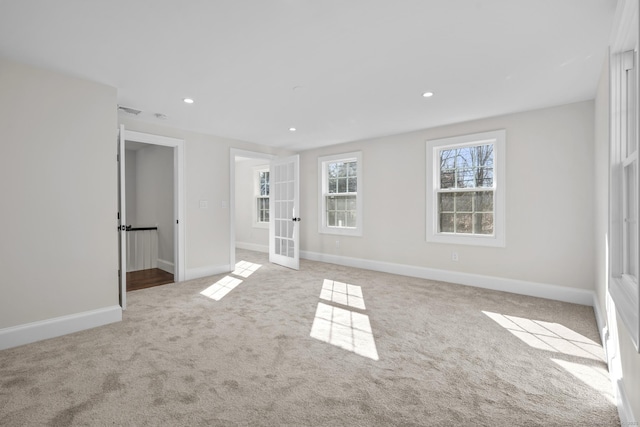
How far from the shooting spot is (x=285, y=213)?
5.81 m

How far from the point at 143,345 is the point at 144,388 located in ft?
2.23

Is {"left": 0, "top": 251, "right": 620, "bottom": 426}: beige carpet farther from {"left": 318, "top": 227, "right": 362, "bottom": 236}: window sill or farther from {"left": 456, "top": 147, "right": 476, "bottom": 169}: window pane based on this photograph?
{"left": 318, "top": 227, "right": 362, "bottom": 236}: window sill

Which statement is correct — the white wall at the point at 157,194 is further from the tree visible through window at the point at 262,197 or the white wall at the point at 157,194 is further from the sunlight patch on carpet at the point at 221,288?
the tree visible through window at the point at 262,197

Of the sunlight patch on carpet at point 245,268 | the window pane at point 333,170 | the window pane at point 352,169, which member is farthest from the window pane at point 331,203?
the sunlight patch on carpet at point 245,268

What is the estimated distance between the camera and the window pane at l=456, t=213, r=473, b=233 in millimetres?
4336

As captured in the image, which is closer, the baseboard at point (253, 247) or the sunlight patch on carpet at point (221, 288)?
the sunlight patch on carpet at point (221, 288)

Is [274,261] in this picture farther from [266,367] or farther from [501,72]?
[501,72]

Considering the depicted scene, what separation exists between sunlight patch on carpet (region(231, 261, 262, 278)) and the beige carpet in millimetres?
1469

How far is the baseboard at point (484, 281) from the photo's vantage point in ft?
11.5

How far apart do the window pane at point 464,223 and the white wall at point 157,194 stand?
4.72 metres

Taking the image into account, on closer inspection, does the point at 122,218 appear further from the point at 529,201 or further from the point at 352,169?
the point at 529,201

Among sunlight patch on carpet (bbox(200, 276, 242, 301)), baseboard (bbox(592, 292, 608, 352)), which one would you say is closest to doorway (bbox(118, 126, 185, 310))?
sunlight patch on carpet (bbox(200, 276, 242, 301))

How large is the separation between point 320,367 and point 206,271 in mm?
3332

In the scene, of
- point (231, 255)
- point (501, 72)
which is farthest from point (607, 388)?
point (231, 255)
